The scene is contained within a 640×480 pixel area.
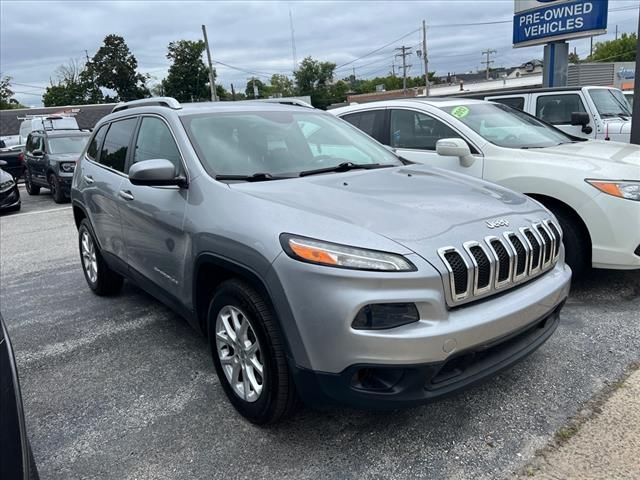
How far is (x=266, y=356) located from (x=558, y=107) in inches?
306

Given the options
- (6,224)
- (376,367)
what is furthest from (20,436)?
(6,224)

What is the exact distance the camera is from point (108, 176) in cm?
425

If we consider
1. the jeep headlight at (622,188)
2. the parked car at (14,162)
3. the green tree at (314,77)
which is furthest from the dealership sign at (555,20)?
the green tree at (314,77)

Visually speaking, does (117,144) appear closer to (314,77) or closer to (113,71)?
(113,71)

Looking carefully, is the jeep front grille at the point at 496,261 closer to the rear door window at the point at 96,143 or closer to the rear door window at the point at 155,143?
the rear door window at the point at 155,143

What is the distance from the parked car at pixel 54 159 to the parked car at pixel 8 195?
39.5 inches

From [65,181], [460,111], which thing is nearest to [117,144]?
[460,111]

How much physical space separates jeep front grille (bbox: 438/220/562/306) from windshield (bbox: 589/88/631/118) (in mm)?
7027

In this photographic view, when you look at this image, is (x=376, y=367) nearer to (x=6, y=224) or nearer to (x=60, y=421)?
(x=60, y=421)

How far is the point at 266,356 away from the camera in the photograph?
248 cm

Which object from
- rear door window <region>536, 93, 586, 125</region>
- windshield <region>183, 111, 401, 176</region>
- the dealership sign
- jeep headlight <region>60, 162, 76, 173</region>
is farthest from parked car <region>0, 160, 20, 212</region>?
the dealership sign

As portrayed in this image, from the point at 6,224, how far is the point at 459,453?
10.3m

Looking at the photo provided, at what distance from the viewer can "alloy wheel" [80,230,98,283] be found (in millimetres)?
4929

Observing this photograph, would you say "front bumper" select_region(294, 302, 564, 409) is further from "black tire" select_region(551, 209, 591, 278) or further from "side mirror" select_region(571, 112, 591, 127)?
"side mirror" select_region(571, 112, 591, 127)
